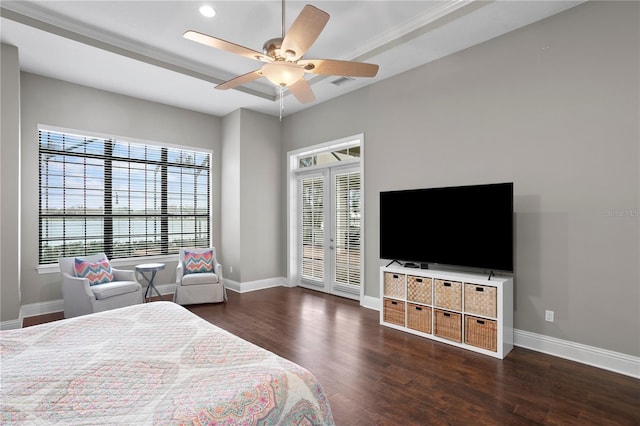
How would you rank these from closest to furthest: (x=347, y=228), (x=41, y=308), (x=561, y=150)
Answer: (x=561, y=150) < (x=41, y=308) < (x=347, y=228)

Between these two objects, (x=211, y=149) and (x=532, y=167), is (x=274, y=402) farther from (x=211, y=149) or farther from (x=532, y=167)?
(x=211, y=149)

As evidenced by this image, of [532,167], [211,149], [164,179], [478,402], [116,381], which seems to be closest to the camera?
[116,381]

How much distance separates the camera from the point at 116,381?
1443 millimetres

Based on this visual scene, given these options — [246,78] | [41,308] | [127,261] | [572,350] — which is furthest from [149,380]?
[127,261]

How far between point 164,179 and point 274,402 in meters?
5.19

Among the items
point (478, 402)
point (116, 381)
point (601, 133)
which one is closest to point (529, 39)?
point (601, 133)

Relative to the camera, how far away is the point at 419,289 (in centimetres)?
375

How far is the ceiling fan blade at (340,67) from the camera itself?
2607mm

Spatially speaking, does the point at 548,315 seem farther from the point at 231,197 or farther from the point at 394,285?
the point at 231,197

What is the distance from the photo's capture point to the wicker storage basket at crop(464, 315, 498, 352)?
10.4 feet

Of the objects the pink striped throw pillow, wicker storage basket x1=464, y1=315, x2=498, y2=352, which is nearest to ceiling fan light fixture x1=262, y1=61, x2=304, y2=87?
wicker storage basket x1=464, y1=315, x2=498, y2=352

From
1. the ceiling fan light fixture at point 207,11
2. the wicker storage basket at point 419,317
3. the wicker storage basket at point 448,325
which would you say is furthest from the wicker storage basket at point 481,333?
the ceiling fan light fixture at point 207,11

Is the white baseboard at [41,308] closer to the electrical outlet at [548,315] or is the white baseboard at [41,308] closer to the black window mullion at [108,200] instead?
the black window mullion at [108,200]

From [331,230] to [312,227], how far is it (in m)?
0.48
